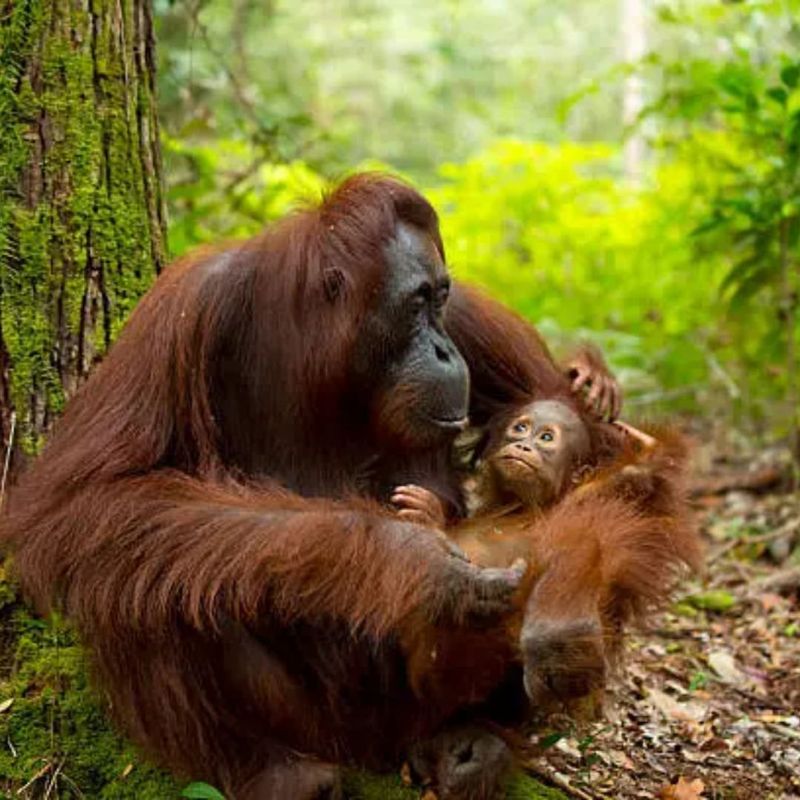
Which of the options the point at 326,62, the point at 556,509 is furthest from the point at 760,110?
the point at 326,62

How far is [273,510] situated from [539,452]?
0.92 m

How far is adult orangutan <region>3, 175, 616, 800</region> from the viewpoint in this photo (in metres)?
2.91

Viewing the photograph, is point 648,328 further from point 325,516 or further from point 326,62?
point 326,62

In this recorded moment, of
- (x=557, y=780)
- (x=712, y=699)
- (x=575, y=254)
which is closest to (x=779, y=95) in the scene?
(x=712, y=699)

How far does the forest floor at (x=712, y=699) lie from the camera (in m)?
3.66

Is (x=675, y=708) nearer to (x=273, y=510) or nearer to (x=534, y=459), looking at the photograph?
(x=534, y=459)

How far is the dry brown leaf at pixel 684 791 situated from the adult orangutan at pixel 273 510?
0.64 metres

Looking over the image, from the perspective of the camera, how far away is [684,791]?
352 centimetres

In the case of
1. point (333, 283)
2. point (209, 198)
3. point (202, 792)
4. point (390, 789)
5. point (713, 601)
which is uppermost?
point (333, 283)

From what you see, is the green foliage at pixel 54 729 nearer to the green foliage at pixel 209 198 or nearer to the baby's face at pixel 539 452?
the baby's face at pixel 539 452

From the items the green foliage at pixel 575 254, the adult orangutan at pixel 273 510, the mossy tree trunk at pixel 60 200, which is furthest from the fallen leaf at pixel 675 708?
the green foliage at pixel 575 254

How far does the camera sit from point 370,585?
2.83m

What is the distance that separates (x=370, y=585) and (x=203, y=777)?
76 cm

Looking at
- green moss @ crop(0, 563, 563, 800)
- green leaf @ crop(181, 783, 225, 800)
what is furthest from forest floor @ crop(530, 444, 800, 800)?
green leaf @ crop(181, 783, 225, 800)
